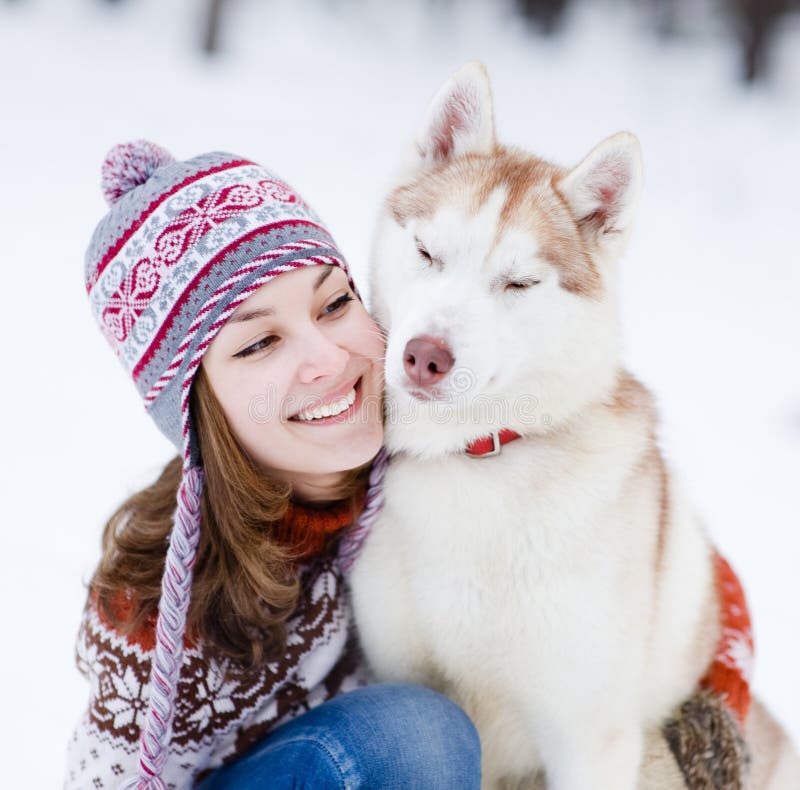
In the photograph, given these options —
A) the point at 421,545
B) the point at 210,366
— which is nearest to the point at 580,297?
the point at 421,545

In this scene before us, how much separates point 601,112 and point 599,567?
3.66 m

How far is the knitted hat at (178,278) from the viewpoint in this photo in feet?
4.46

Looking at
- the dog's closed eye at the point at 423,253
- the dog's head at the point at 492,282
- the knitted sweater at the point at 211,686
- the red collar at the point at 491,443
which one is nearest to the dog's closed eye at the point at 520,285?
the dog's head at the point at 492,282

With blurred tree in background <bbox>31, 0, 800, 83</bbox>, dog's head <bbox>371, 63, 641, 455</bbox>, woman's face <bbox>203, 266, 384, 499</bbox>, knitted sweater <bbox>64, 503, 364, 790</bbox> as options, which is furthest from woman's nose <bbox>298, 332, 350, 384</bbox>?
blurred tree in background <bbox>31, 0, 800, 83</bbox>

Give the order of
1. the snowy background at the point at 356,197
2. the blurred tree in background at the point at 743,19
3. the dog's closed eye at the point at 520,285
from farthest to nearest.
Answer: the blurred tree in background at the point at 743,19
the snowy background at the point at 356,197
the dog's closed eye at the point at 520,285

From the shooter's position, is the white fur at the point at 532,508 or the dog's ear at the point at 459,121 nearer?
the white fur at the point at 532,508

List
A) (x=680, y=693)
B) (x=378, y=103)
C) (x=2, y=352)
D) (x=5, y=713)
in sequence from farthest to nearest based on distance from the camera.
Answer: (x=378, y=103) → (x=2, y=352) → (x=5, y=713) → (x=680, y=693)

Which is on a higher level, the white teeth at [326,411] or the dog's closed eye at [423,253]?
the dog's closed eye at [423,253]

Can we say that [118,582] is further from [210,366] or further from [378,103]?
[378,103]

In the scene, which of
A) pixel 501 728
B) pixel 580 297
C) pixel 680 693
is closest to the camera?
pixel 580 297

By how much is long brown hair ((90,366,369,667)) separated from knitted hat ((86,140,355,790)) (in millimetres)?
53

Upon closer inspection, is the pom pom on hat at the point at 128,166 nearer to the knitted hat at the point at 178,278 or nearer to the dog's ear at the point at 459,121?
the knitted hat at the point at 178,278

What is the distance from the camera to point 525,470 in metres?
1.46

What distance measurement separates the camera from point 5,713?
2070mm
